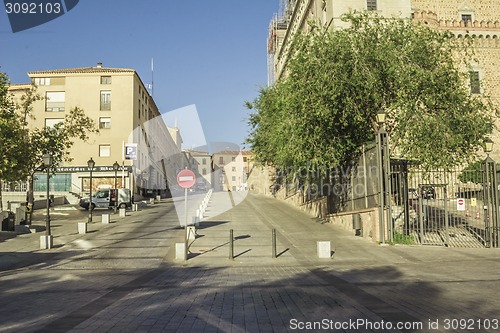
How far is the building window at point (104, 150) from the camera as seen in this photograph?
175 feet

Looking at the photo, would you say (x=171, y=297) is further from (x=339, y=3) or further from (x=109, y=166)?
(x=109, y=166)

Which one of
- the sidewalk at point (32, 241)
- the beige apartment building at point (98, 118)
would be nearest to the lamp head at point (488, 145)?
the sidewalk at point (32, 241)

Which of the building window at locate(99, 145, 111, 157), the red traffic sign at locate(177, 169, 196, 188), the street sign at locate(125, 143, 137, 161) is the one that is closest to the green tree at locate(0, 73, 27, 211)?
the red traffic sign at locate(177, 169, 196, 188)

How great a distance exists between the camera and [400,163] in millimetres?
17578

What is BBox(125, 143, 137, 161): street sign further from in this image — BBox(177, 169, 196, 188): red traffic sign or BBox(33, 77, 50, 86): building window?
BBox(177, 169, 196, 188): red traffic sign

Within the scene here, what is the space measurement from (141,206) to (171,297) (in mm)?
29892

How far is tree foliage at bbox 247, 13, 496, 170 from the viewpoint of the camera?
1733 cm

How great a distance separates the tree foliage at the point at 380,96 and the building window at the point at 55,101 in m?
42.9

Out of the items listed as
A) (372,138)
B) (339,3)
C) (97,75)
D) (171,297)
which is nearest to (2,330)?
(171,297)

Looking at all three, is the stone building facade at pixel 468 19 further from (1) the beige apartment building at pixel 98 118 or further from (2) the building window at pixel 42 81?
A: (2) the building window at pixel 42 81

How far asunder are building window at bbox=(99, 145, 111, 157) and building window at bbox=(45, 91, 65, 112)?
692 cm

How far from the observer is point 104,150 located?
176 feet

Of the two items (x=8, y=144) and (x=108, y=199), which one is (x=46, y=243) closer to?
(x=8, y=144)

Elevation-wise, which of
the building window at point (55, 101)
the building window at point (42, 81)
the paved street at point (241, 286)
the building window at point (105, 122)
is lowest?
the paved street at point (241, 286)
